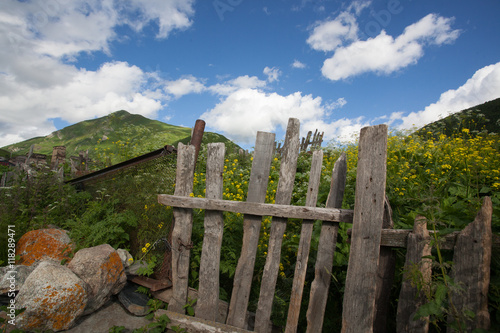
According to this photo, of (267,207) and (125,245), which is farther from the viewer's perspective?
(125,245)

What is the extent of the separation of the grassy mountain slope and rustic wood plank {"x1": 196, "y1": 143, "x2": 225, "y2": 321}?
15.8 ft

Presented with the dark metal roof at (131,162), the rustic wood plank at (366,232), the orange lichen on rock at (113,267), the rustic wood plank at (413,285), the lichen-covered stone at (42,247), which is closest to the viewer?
the rustic wood plank at (413,285)

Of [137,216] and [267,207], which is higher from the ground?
[267,207]

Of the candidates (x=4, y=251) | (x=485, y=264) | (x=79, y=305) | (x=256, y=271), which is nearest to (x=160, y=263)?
(x=79, y=305)

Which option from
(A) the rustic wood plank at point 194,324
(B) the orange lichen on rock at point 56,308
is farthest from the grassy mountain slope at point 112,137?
(A) the rustic wood plank at point 194,324

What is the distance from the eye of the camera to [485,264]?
1846mm

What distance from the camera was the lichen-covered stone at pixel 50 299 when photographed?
2.71m

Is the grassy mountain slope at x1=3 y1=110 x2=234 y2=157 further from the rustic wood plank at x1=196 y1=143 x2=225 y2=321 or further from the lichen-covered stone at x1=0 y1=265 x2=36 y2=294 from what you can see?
the rustic wood plank at x1=196 y1=143 x2=225 y2=321

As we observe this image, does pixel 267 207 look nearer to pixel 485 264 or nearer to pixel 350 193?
pixel 485 264

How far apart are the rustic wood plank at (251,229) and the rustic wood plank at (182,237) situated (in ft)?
2.22

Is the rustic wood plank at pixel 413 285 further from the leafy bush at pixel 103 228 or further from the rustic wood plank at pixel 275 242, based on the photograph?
the leafy bush at pixel 103 228

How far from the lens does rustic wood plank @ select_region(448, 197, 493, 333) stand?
184cm

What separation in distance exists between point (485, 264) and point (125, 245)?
14.6 feet

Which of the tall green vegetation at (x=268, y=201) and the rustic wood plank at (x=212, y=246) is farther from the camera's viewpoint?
the rustic wood plank at (x=212, y=246)
